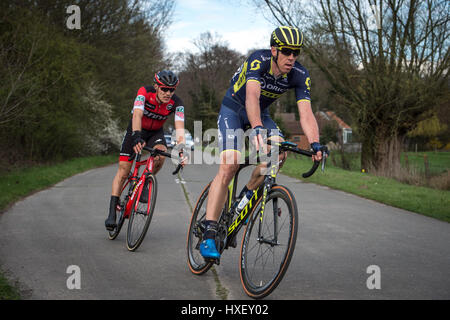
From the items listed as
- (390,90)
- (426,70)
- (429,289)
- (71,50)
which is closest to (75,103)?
(71,50)

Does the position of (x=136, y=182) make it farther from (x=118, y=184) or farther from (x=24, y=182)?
(x=24, y=182)

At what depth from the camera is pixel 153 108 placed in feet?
20.3

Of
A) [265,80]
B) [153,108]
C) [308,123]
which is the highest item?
[265,80]

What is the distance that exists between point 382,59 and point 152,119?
1528 cm

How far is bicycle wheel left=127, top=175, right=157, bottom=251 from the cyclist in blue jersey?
3.92 feet

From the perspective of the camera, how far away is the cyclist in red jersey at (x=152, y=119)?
231 inches

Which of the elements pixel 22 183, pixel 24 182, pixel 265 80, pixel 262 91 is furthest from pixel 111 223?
pixel 24 182

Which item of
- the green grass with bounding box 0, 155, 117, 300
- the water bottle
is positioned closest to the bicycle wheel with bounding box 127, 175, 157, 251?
the water bottle

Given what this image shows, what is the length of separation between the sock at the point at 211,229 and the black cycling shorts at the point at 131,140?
205 centimetres

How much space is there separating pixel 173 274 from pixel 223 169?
110 cm

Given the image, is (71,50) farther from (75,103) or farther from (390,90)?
(390,90)

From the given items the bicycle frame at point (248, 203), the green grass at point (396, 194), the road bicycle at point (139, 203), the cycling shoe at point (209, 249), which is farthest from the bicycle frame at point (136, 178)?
the green grass at point (396, 194)

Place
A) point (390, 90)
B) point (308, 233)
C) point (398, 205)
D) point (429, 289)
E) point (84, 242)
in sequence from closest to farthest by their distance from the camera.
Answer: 1. point (429, 289)
2. point (84, 242)
3. point (308, 233)
4. point (398, 205)
5. point (390, 90)

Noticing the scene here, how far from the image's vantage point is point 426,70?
1927 centimetres
